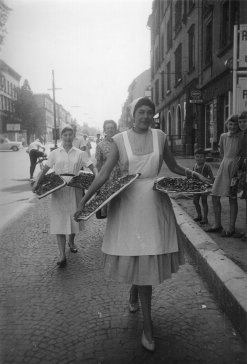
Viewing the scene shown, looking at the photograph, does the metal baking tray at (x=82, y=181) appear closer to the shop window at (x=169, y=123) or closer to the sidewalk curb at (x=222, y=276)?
the sidewalk curb at (x=222, y=276)

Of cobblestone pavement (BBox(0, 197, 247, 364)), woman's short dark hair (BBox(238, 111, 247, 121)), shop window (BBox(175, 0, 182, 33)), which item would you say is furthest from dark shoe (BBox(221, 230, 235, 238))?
shop window (BBox(175, 0, 182, 33))

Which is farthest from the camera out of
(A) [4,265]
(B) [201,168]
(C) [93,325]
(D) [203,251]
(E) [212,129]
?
(E) [212,129]

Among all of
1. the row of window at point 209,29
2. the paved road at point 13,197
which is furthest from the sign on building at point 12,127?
the paved road at point 13,197

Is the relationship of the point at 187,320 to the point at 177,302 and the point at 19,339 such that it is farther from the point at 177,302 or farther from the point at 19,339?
the point at 19,339

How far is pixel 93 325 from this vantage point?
10.1 feet

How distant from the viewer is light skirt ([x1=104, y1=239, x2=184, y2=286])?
8.98 ft

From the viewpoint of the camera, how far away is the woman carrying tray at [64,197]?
→ 476 cm

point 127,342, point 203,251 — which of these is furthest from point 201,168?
point 127,342

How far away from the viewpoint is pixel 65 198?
4.82 meters

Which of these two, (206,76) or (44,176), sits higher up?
(206,76)

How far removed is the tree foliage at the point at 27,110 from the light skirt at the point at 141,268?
2495 inches

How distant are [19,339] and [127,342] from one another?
810 mm

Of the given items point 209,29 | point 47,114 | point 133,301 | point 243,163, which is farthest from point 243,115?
point 47,114

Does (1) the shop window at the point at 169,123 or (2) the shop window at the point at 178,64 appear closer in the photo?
(2) the shop window at the point at 178,64
